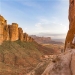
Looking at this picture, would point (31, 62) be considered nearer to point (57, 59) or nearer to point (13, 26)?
point (13, 26)

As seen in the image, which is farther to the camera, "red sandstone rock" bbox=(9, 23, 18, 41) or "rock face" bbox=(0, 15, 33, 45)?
"red sandstone rock" bbox=(9, 23, 18, 41)

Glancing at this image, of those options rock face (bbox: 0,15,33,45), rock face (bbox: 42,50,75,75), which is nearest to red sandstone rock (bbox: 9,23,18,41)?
rock face (bbox: 0,15,33,45)

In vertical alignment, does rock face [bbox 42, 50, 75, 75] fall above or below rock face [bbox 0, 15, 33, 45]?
below

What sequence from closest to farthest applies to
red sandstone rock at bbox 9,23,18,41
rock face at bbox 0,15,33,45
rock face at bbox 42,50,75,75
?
rock face at bbox 42,50,75,75
rock face at bbox 0,15,33,45
red sandstone rock at bbox 9,23,18,41

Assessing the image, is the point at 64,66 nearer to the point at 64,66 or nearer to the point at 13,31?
the point at 64,66

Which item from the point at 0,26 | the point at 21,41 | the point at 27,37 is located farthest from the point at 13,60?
the point at 27,37

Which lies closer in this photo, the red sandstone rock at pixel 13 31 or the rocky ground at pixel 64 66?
the rocky ground at pixel 64 66

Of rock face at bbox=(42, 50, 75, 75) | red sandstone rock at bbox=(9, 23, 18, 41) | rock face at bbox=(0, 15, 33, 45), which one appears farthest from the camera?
red sandstone rock at bbox=(9, 23, 18, 41)

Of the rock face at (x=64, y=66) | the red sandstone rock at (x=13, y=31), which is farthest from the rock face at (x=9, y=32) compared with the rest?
the rock face at (x=64, y=66)

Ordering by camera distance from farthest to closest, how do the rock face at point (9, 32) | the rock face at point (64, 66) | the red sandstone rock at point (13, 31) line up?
the red sandstone rock at point (13, 31) < the rock face at point (9, 32) < the rock face at point (64, 66)

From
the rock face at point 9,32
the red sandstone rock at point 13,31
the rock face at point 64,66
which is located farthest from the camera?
the red sandstone rock at point 13,31

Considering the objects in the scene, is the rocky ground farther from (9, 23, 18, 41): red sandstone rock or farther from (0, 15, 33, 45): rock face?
(9, 23, 18, 41): red sandstone rock

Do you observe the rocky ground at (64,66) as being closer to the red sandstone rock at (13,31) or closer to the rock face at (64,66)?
the rock face at (64,66)

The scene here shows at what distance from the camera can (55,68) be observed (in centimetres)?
717
